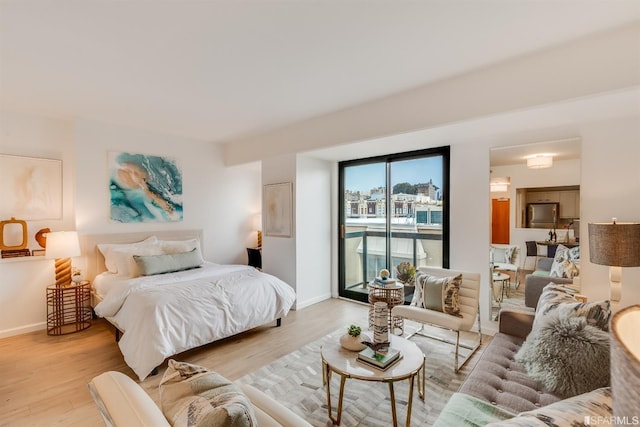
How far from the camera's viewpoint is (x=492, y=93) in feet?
8.26

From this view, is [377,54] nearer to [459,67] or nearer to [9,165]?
[459,67]

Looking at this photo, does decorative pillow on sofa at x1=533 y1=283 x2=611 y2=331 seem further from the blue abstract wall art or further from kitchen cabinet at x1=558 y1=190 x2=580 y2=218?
the blue abstract wall art

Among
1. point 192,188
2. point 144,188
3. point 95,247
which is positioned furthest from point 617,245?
point 95,247

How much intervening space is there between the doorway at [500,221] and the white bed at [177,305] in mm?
2499

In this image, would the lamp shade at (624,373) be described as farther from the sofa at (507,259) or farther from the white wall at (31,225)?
the white wall at (31,225)

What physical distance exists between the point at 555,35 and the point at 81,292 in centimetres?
531

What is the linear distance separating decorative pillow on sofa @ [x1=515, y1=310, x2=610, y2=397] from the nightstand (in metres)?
4.56

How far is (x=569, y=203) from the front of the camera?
2994 mm

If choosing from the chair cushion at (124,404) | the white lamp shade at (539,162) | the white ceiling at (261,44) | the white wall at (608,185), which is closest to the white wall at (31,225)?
the white ceiling at (261,44)

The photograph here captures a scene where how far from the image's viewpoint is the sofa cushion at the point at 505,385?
5.29 ft

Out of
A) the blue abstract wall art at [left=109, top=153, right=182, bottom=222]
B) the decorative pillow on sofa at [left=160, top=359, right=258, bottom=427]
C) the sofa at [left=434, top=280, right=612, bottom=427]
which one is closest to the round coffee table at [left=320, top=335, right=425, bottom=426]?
the sofa at [left=434, top=280, right=612, bottom=427]

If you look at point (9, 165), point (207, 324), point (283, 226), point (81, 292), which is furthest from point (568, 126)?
point (9, 165)

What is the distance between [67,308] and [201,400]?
3982 millimetres

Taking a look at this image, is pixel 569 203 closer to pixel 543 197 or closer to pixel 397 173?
pixel 543 197
